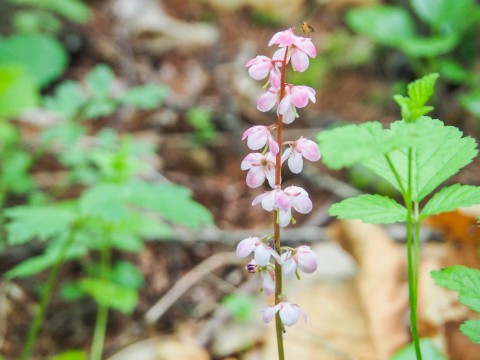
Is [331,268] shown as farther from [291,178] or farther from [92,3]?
[92,3]

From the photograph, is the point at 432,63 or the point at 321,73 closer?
the point at 432,63

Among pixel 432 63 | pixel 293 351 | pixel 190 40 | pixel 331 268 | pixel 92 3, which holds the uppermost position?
pixel 92 3

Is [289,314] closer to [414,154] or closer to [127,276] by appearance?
[414,154]

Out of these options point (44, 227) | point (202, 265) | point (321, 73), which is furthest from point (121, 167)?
point (321, 73)

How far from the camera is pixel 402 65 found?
438 cm

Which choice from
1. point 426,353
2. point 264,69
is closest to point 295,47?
point 264,69

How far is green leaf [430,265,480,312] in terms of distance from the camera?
113 centimetres

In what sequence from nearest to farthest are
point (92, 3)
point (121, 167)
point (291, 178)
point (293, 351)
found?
point (293, 351), point (121, 167), point (291, 178), point (92, 3)

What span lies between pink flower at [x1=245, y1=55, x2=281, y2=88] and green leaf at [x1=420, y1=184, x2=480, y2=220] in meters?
0.40

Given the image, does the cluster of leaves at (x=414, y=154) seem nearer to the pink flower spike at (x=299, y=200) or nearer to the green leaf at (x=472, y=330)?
the pink flower spike at (x=299, y=200)

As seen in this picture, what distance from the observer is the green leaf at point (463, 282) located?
1.13 metres

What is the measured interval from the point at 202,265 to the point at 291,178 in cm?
112

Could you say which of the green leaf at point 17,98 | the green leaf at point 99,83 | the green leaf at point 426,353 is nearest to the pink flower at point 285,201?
the green leaf at point 426,353

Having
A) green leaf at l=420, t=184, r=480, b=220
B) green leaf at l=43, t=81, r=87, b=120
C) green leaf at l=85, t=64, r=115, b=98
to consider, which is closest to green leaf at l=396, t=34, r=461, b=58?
green leaf at l=85, t=64, r=115, b=98
